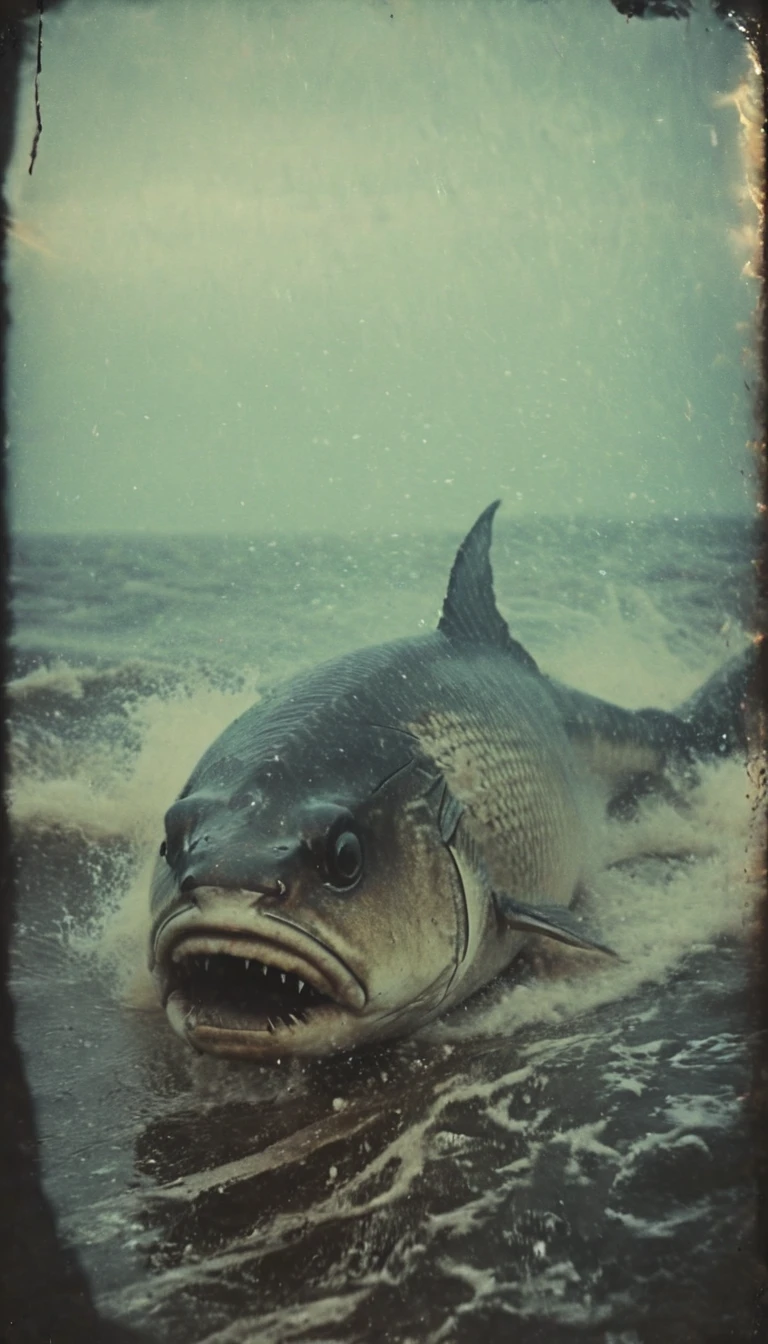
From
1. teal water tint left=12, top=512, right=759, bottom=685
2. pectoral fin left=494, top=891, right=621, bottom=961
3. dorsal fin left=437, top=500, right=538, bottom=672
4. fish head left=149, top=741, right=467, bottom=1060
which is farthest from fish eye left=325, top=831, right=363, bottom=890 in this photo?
teal water tint left=12, top=512, right=759, bottom=685

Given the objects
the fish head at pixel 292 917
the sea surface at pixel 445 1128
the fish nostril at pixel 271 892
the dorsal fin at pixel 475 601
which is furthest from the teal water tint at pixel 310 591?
the fish nostril at pixel 271 892

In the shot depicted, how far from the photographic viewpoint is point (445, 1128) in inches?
74.7

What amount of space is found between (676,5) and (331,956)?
169 centimetres

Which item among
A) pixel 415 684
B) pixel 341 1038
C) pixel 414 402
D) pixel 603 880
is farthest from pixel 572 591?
pixel 341 1038

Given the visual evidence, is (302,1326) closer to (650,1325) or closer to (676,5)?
(650,1325)

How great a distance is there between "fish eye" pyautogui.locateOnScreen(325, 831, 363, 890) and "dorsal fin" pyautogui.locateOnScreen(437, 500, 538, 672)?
1276mm

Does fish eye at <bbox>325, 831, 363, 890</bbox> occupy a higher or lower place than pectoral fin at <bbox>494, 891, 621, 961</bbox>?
higher

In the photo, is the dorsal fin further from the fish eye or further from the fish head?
the fish eye

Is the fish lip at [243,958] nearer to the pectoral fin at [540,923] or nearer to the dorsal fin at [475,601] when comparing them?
the pectoral fin at [540,923]

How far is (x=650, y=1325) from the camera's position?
1369mm

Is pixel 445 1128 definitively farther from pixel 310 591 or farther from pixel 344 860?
pixel 310 591

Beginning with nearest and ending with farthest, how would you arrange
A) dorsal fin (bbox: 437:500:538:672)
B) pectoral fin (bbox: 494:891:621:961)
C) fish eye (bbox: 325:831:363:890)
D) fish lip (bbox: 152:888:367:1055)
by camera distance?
fish lip (bbox: 152:888:367:1055), fish eye (bbox: 325:831:363:890), pectoral fin (bbox: 494:891:621:961), dorsal fin (bbox: 437:500:538:672)

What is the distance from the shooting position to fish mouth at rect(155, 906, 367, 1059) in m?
1.71

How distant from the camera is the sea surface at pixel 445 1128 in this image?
56.4 inches
